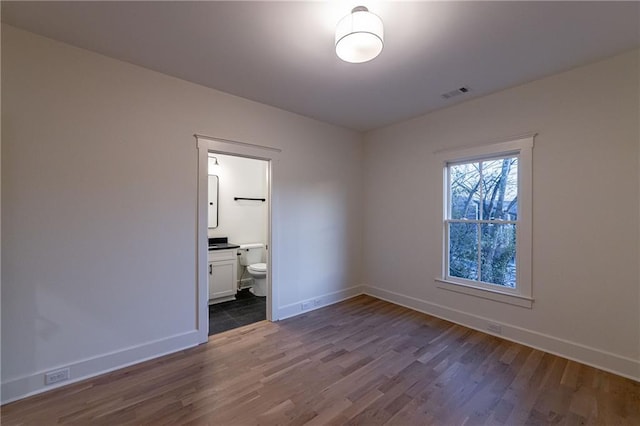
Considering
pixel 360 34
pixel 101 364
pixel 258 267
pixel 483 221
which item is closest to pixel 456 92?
pixel 483 221

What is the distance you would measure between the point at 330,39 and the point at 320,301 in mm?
3241

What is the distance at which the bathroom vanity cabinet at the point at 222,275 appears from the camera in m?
4.10

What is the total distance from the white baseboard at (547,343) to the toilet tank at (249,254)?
2614 mm

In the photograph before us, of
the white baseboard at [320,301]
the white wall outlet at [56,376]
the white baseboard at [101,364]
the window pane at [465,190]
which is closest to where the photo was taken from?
the white baseboard at [101,364]

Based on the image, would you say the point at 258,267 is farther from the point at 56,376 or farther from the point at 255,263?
the point at 56,376

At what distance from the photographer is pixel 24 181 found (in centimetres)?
203

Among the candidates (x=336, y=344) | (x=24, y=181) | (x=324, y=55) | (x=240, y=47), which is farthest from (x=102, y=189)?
(x=336, y=344)

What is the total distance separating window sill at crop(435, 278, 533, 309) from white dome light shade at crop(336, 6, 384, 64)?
2862 millimetres

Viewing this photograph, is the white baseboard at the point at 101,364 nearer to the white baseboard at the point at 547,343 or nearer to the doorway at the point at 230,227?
the doorway at the point at 230,227

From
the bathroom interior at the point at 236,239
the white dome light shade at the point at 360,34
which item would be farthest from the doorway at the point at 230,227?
the white dome light shade at the point at 360,34

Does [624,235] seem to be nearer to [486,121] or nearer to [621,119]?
[621,119]

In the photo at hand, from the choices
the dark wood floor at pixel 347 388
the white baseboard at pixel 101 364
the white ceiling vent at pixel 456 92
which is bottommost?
the dark wood floor at pixel 347 388

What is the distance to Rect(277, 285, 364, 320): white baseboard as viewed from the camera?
3.54 metres

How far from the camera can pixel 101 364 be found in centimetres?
230
